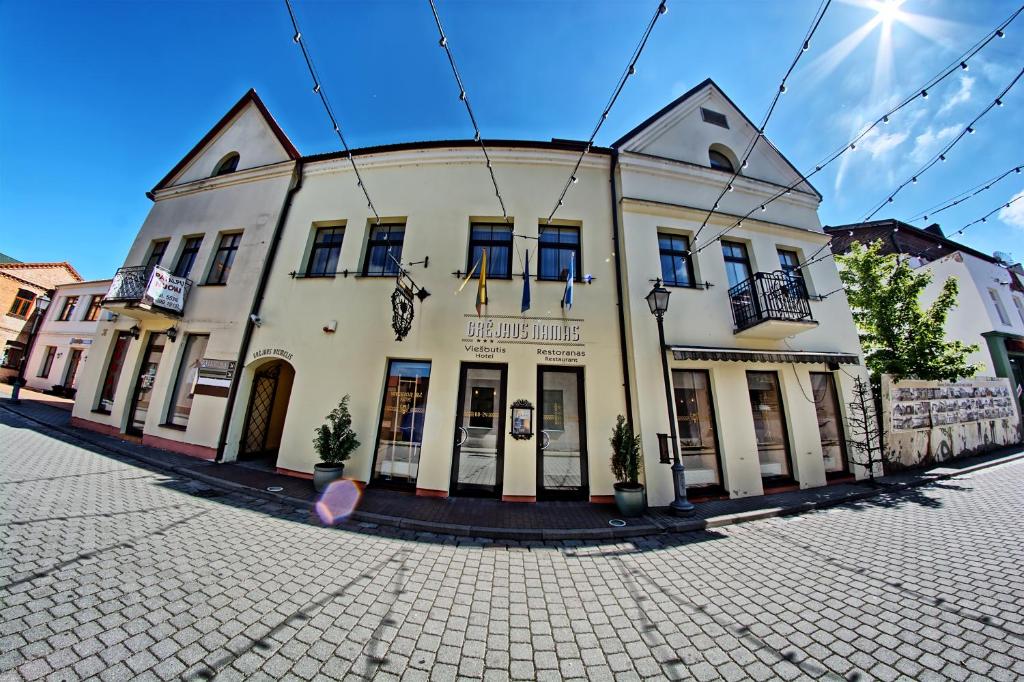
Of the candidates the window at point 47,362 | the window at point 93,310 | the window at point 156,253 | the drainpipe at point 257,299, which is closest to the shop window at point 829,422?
the drainpipe at point 257,299

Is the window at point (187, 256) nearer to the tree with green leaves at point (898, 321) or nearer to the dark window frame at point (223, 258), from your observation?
the dark window frame at point (223, 258)

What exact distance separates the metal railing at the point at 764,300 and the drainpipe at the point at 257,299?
13505 millimetres

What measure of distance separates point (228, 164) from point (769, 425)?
67.6 feet

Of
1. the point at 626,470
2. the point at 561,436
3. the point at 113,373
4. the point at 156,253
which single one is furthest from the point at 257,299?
the point at 626,470

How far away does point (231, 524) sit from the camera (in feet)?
16.9

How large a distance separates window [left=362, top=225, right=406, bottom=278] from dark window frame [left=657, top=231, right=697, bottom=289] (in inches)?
286

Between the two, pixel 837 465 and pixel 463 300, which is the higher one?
pixel 463 300

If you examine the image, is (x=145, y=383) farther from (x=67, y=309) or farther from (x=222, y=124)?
(x=67, y=309)

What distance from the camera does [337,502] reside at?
21.2 feet

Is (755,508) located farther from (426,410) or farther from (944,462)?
(944,462)

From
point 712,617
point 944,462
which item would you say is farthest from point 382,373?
point 944,462

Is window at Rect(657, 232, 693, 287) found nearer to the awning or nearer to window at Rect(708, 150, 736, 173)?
the awning

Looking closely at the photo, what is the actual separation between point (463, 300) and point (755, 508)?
8050 mm

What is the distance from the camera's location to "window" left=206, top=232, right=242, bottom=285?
10461mm
